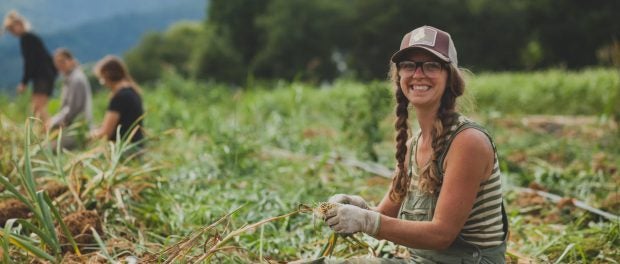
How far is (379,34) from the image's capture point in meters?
38.6

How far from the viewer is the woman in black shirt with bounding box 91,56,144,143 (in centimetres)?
484

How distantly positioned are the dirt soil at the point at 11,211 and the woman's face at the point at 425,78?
6.70ft

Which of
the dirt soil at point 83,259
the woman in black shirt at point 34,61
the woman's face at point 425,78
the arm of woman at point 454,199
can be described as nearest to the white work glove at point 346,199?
the arm of woman at point 454,199

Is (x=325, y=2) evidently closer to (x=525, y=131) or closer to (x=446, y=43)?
(x=525, y=131)

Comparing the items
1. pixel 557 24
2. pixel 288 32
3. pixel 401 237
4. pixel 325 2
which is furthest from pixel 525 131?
pixel 325 2

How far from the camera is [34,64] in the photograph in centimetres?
704

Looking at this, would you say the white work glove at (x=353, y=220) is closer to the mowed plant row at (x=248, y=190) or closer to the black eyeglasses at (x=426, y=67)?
the mowed plant row at (x=248, y=190)

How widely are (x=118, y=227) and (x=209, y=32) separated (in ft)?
138

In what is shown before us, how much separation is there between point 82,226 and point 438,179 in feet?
5.50

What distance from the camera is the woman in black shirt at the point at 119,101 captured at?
15.9ft

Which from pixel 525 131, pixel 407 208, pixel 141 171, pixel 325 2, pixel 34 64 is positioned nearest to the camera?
pixel 407 208

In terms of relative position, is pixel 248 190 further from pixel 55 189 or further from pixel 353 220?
pixel 353 220

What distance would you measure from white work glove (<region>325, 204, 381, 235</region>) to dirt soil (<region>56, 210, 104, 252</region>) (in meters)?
1.30

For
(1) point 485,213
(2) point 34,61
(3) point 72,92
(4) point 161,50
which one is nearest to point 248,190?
(1) point 485,213
